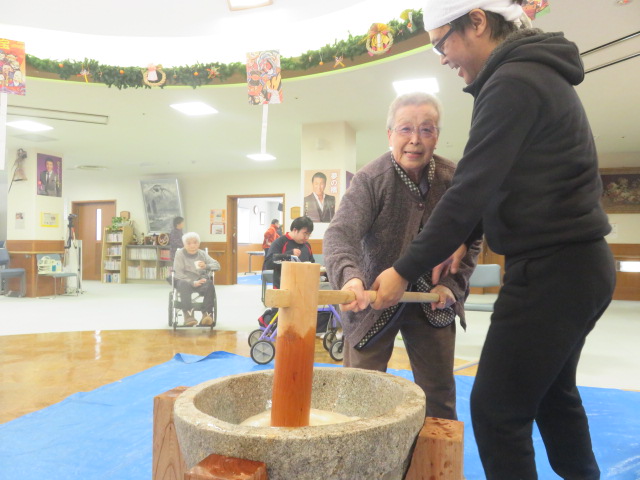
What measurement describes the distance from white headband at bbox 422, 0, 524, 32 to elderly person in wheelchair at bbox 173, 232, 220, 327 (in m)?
4.35

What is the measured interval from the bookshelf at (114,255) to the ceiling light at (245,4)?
7.39 meters

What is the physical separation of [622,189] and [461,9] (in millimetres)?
9264

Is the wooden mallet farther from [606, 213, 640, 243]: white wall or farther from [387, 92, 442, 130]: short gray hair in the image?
[606, 213, 640, 243]: white wall

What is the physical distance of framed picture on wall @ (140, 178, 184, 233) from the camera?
10797 millimetres

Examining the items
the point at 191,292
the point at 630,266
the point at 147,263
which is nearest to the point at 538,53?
the point at 191,292

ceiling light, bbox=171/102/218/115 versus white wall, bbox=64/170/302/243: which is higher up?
ceiling light, bbox=171/102/218/115

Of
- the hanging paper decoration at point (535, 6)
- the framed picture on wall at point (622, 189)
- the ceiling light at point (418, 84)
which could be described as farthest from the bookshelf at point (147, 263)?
the framed picture on wall at point (622, 189)

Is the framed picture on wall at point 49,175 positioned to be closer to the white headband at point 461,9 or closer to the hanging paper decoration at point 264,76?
the hanging paper decoration at point 264,76

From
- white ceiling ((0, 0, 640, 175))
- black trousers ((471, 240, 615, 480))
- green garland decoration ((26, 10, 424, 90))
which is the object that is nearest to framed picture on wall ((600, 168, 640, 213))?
white ceiling ((0, 0, 640, 175))

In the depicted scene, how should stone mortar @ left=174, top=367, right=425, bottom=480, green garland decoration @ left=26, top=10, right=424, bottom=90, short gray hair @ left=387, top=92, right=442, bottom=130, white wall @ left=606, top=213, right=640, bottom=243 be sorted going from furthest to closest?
white wall @ left=606, top=213, right=640, bottom=243 → green garland decoration @ left=26, top=10, right=424, bottom=90 → short gray hair @ left=387, top=92, right=442, bottom=130 → stone mortar @ left=174, top=367, right=425, bottom=480

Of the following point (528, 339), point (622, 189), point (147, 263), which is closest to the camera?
point (528, 339)

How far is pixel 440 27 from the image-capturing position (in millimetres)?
1041

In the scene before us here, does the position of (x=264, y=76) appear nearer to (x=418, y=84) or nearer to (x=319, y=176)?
(x=418, y=84)

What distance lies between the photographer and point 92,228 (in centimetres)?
1187
